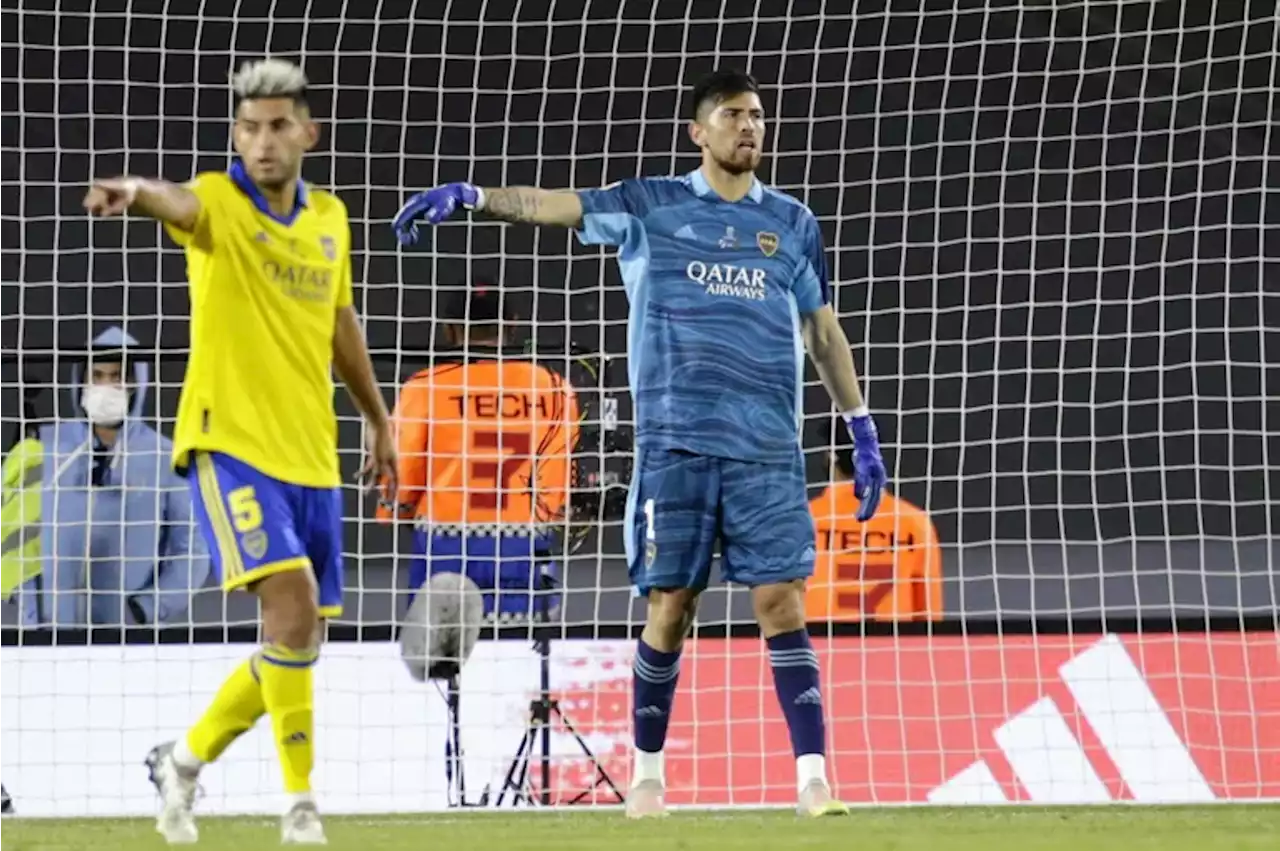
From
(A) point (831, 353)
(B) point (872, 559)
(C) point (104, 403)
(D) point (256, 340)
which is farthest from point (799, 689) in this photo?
(C) point (104, 403)

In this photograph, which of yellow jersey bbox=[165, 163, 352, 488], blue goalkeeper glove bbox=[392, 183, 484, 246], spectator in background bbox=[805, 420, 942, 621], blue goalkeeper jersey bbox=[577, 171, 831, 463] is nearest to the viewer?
yellow jersey bbox=[165, 163, 352, 488]

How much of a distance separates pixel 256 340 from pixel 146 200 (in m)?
0.43

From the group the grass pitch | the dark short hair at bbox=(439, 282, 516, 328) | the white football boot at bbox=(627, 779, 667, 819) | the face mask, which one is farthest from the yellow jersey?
the face mask

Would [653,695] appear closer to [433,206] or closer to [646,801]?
[646,801]

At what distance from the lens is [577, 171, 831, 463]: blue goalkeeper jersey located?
20.5ft

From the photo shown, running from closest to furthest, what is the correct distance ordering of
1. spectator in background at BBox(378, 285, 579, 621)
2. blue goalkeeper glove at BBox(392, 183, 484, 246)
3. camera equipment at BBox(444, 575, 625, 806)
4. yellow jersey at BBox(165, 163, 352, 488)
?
1. yellow jersey at BBox(165, 163, 352, 488)
2. blue goalkeeper glove at BBox(392, 183, 484, 246)
3. camera equipment at BBox(444, 575, 625, 806)
4. spectator in background at BBox(378, 285, 579, 621)

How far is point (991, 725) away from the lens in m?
8.18

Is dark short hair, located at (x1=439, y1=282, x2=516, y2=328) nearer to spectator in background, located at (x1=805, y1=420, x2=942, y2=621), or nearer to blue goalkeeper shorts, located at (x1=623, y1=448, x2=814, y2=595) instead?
spectator in background, located at (x1=805, y1=420, x2=942, y2=621)

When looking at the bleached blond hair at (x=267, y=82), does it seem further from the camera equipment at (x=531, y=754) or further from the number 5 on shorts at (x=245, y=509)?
the camera equipment at (x=531, y=754)

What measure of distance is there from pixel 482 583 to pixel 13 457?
187cm

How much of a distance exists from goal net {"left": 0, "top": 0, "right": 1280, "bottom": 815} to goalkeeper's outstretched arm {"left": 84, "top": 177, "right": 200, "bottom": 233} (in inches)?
123

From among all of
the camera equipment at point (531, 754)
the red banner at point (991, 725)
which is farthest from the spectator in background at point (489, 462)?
the red banner at point (991, 725)

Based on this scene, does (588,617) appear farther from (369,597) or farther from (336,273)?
(336,273)

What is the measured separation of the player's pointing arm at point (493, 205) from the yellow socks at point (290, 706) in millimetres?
1327
